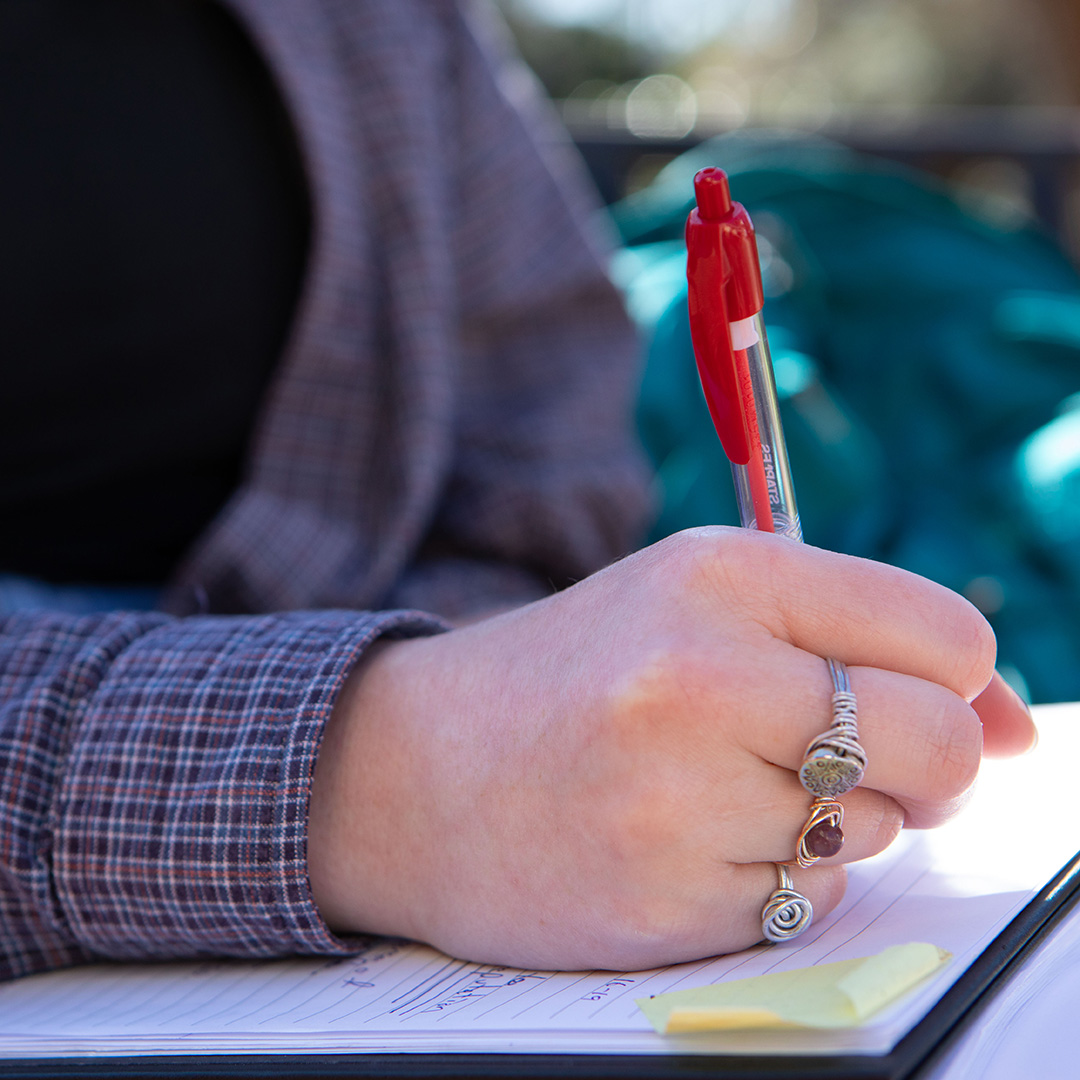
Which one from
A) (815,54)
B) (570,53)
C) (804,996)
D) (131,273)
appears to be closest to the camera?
(804,996)

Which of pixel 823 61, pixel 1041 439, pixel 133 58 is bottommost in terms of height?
pixel 1041 439

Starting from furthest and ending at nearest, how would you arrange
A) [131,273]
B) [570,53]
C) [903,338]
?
[570,53], [903,338], [131,273]

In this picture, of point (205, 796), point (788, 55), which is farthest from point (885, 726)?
point (788, 55)

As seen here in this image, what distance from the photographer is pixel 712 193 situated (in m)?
0.33

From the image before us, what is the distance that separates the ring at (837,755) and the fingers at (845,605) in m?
0.02

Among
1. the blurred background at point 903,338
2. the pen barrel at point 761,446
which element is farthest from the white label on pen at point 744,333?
the blurred background at point 903,338

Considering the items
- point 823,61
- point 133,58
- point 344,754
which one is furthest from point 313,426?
point 823,61

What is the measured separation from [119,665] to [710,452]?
0.51 metres

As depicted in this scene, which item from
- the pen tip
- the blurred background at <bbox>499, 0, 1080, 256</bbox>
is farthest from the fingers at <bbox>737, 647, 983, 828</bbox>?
the blurred background at <bbox>499, 0, 1080, 256</bbox>

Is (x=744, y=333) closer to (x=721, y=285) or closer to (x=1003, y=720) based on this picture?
(x=721, y=285)

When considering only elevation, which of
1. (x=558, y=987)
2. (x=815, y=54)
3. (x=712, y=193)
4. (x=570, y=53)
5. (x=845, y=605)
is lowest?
(x=558, y=987)

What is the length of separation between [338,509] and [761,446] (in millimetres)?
404

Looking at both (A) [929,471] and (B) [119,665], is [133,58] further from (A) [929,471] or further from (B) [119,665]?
(A) [929,471]

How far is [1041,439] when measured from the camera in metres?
0.78
